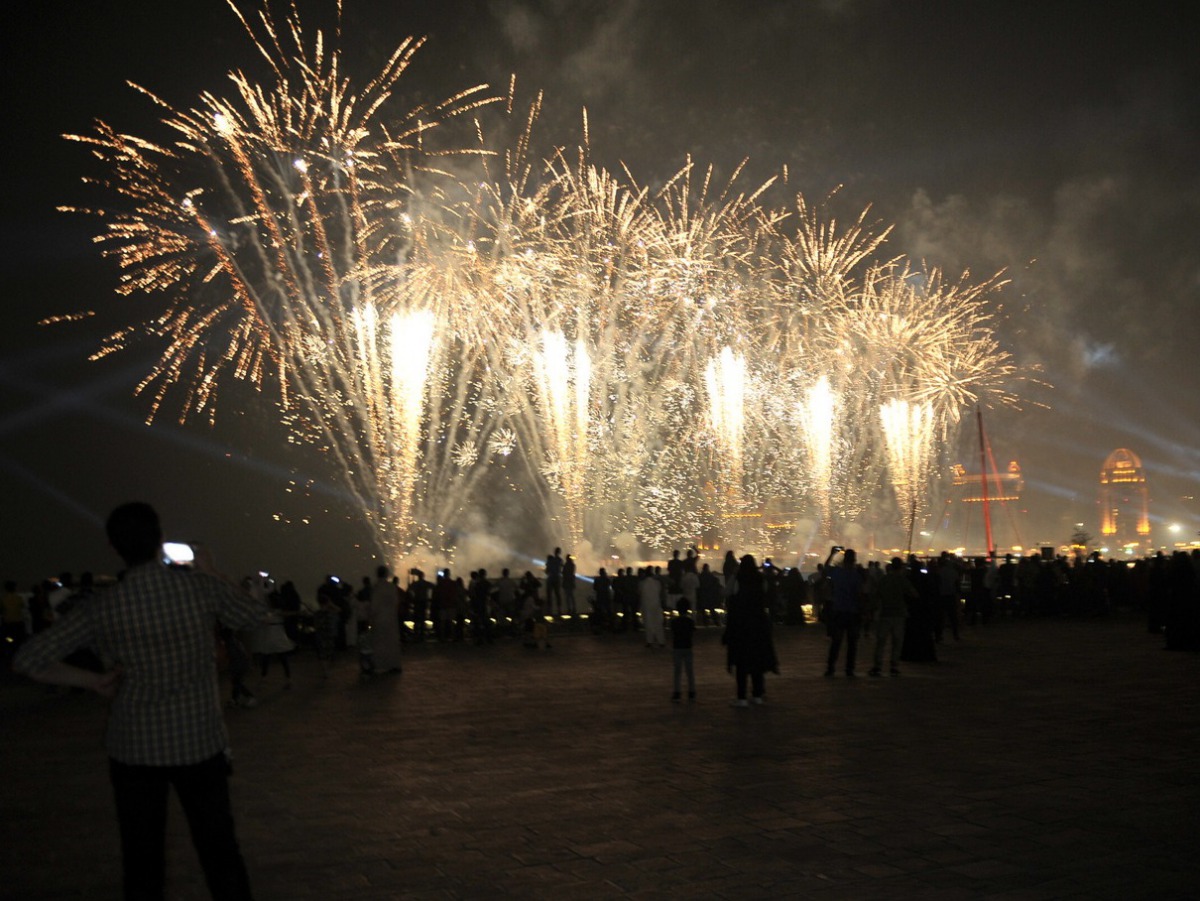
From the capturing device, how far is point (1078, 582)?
2608 centimetres

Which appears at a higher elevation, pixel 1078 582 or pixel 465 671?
pixel 1078 582

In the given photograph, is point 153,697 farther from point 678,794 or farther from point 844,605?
point 844,605

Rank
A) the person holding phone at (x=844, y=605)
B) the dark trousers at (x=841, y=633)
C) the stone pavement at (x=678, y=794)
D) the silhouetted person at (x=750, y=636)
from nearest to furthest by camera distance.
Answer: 1. the stone pavement at (x=678, y=794)
2. the silhouetted person at (x=750, y=636)
3. the dark trousers at (x=841, y=633)
4. the person holding phone at (x=844, y=605)

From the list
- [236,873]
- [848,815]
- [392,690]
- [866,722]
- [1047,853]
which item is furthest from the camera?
[392,690]

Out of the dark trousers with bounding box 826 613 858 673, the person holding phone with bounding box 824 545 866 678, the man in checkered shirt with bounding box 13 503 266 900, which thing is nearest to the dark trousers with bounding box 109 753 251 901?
the man in checkered shirt with bounding box 13 503 266 900

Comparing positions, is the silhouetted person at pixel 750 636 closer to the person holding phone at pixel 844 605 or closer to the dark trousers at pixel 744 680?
the dark trousers at pixel 744 680

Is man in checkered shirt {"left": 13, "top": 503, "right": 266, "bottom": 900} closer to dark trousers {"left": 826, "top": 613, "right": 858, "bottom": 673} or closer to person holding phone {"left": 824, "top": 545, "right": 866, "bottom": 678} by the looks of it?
dark trousers {"left": 826, "top": 613, "right": 858, "bottom": 673}

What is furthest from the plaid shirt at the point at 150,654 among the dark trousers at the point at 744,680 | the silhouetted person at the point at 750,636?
the dark trousers at the point at 744,680

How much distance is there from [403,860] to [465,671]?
10.7m

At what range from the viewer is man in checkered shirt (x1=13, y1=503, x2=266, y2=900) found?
11.9 feet

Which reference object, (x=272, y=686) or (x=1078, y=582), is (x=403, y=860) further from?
(x=1078, y=582)

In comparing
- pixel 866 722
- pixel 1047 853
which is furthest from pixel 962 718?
pixel 1047 853

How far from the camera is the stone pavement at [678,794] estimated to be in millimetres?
5371

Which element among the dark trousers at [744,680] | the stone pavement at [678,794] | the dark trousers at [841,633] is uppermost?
the dark trousers at [841,633]
